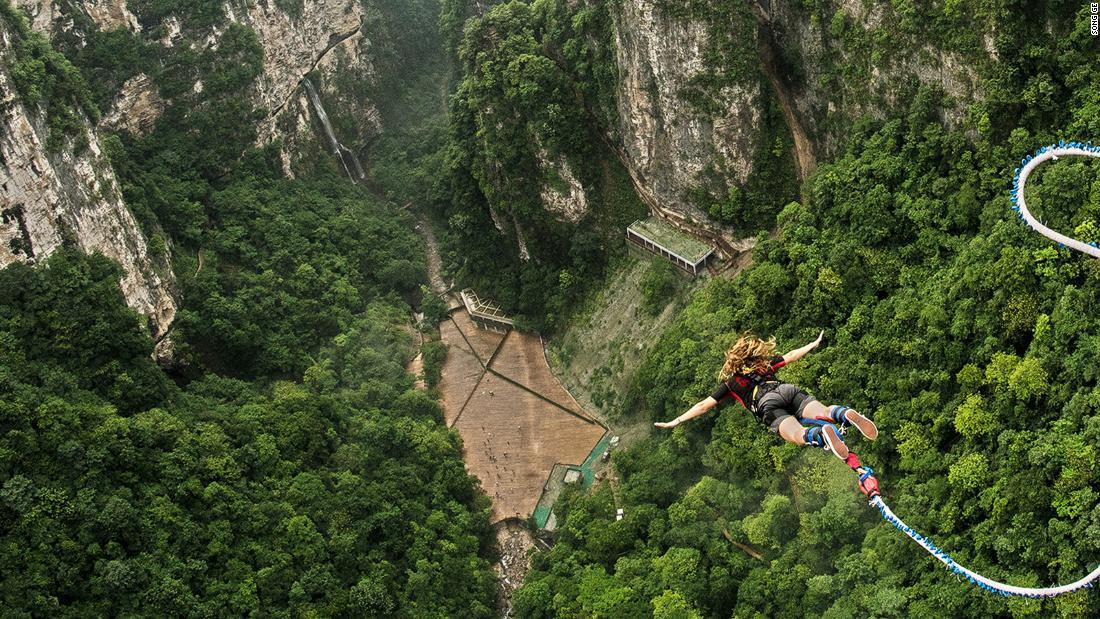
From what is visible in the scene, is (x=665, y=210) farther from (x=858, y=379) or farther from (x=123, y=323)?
(x=123, y=323)

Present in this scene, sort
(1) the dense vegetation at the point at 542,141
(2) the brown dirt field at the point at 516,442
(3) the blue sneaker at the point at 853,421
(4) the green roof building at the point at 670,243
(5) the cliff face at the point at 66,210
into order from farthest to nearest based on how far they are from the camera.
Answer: (1) the dense vegetation at the point at 542,141 → (4) the green roof building at the point at 670,243 → (2) the brown dirt field at the point at 516,442 → (5) the cliff face at the point at 66,210 → (3) the blue sneaker at the point at 853,421

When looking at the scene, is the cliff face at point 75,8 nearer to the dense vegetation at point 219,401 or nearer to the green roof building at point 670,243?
the dense vegetation at point 219,401

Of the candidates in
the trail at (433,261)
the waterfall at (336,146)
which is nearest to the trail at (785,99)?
the trail at (433,261)

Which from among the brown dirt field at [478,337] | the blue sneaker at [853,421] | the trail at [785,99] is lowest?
the brown dirt field at [478,337]

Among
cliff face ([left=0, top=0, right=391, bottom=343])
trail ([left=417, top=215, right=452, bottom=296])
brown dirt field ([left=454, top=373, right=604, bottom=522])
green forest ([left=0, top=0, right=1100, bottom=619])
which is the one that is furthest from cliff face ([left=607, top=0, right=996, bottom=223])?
cliff face ([left=0, top=0, right=391, bottom=343])

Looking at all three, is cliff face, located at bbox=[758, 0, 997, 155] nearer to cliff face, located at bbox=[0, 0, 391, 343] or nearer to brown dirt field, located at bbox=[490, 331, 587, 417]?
brown dirt field, located at bbox=[490, 331, 587, 417]

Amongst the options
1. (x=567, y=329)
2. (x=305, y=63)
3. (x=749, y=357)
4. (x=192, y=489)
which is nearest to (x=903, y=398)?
(x=749, y=357)

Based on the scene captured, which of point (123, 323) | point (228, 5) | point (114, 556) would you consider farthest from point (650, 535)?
point (228, 5)
